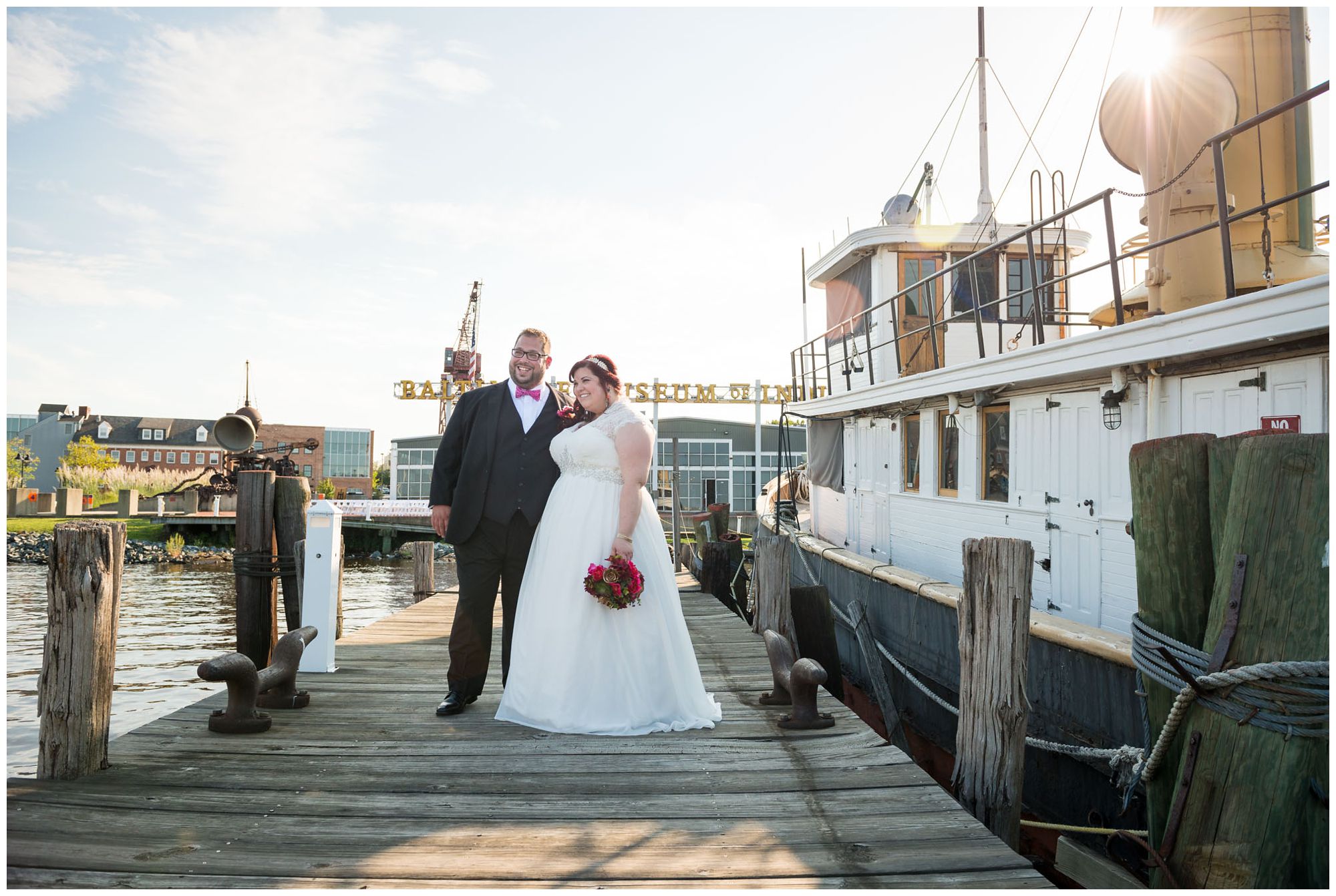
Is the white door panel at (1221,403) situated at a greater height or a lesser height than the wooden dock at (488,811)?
greater

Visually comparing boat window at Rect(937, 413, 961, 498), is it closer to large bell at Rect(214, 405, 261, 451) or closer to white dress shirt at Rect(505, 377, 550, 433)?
white dress shirt at Rect(505, 377, 550, 433)

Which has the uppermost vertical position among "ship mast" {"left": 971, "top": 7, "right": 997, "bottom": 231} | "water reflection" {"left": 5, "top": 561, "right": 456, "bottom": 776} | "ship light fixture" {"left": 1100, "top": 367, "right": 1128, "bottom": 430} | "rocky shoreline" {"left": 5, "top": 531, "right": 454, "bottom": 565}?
"ship mast" {"left": 971, "top": 7, "right": 997, "bottom": 231}

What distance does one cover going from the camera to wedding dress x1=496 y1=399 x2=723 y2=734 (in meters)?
4.38

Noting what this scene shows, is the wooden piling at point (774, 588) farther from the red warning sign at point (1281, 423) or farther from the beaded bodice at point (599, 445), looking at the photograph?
the red warning sign at point (1281, 423)

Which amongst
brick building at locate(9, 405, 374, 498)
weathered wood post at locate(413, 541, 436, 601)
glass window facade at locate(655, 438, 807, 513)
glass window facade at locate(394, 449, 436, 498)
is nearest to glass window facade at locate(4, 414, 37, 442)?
brick building at locate(9, 405, 374, 498)

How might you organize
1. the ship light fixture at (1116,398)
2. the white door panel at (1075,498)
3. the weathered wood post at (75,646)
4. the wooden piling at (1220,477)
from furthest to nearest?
the white door panel at (1075,498), the ship light fixture at (1116,398), the weathered wood post at (75,646), the wooden piling at (1220,477)

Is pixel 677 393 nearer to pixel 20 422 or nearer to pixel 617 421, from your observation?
pixel 617 421

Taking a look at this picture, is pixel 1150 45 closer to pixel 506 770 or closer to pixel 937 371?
pixel 937 371

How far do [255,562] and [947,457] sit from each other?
6.32 m

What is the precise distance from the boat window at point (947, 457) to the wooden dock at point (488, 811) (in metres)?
4.44

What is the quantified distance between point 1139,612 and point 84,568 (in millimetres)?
4212

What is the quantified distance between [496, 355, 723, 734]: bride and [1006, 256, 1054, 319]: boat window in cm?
743

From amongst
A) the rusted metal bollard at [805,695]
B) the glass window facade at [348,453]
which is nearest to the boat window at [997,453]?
the rusted metal bollard at [805,695]

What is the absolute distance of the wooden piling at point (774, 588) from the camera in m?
6.67
